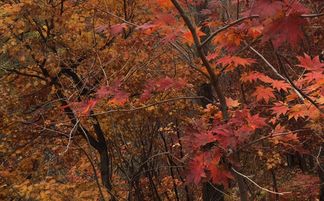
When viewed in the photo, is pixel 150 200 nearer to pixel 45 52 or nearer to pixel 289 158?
pixel 45 52

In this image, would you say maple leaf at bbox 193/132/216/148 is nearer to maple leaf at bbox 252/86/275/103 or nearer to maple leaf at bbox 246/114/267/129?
maple leaf at bbox 246/114/267/129

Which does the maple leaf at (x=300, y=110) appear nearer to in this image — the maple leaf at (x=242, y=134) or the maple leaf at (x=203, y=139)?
the maple leaf at (x=242, y=134)

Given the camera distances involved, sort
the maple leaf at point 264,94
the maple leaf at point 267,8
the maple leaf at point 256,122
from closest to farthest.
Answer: the maple leaf at point 267,8 < the maple leaf at point 256,122 < the maple leaf at point 264,94

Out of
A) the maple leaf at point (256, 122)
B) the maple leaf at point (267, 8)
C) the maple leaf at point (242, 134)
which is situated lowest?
the maple leaf at point (256, 122)

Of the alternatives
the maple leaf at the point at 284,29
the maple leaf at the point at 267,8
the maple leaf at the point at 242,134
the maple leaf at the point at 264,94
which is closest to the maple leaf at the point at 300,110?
the maple leaf at the point at 264,94

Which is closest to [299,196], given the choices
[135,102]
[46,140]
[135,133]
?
[135,133]

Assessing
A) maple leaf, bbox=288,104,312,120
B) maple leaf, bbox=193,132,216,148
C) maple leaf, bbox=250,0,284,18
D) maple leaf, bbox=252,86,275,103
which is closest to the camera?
maple leaf, bbox=250,0,284,18

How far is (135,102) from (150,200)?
Answer: 300 cm

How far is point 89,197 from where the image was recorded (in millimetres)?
6535

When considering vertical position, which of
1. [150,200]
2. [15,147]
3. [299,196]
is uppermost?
[15,147]

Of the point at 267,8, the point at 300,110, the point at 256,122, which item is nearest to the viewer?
the point at 267,8

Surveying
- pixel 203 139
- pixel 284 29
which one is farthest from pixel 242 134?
pixel 284 29

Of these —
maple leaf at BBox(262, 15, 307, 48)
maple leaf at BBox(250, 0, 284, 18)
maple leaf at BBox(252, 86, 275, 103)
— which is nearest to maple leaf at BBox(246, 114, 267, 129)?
maple leaf at BBox(252, 86, 275, 103)

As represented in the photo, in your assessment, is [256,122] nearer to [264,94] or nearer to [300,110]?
[300,110]
